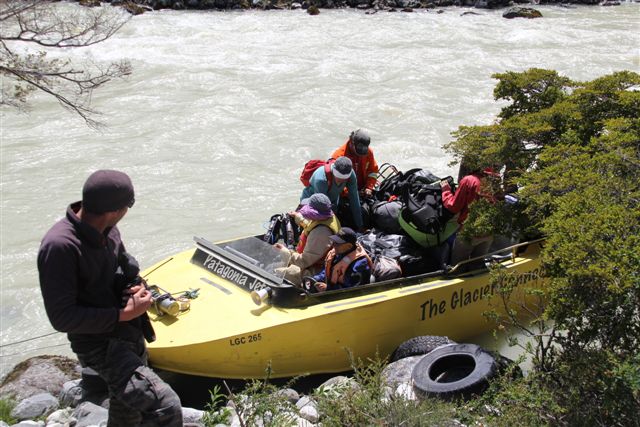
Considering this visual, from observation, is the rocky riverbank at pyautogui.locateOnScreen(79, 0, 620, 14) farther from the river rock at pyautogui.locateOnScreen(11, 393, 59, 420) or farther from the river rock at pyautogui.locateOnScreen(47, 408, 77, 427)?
the river rock at pyautogui.locateOnScreen(47, 408, 77, 427)

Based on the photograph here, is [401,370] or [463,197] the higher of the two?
[463,197]

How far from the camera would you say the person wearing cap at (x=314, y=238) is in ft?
20.4

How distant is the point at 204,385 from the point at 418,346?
1.99 metres

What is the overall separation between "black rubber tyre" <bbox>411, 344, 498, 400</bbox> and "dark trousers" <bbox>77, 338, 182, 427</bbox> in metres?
2.35

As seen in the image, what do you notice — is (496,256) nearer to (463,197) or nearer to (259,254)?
(463,197)

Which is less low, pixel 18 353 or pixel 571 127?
pixel 571 127

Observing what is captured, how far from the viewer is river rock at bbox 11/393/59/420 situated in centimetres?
523

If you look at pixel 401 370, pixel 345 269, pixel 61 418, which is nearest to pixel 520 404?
pixel 401 370

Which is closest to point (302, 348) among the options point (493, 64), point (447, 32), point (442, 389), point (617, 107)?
point (442, 389)

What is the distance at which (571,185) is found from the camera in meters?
5.42

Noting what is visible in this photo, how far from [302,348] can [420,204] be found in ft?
6.63

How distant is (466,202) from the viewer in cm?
679

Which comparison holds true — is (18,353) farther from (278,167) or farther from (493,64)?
(493,64)

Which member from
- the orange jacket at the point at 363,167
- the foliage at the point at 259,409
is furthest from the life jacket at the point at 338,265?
the orange jacket at the point at 363,167
